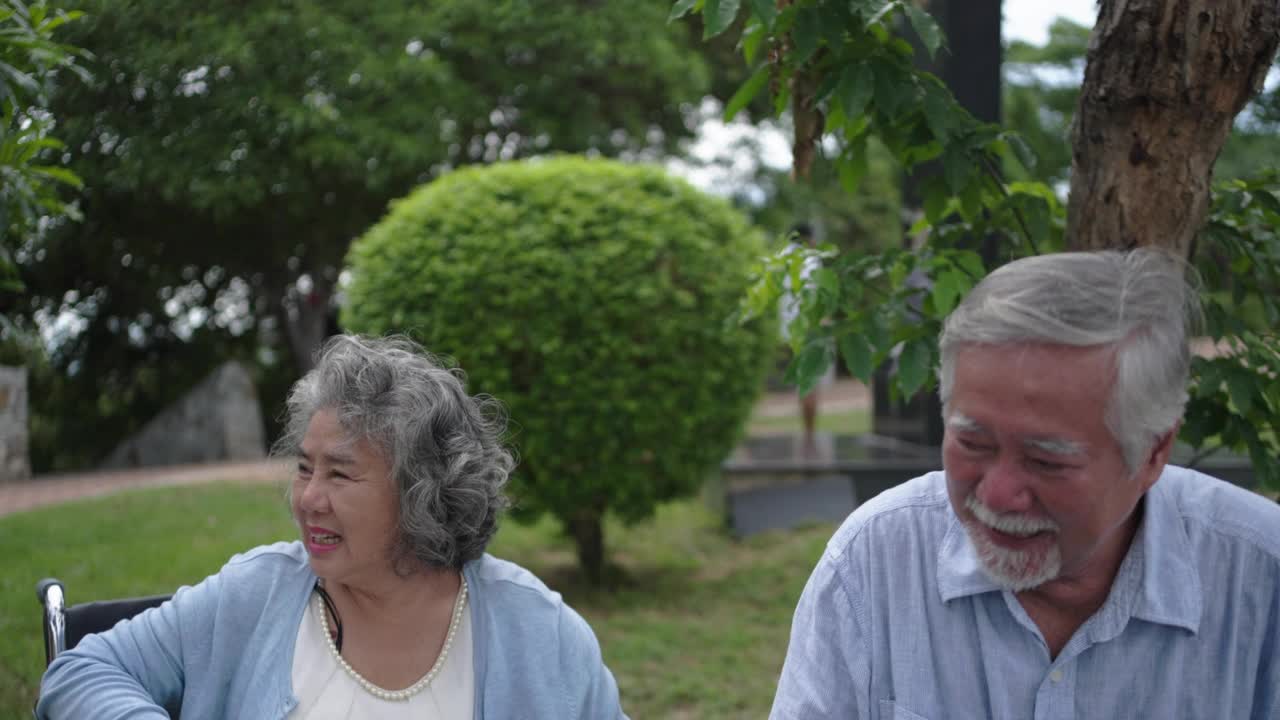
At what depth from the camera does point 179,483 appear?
8.54 meters

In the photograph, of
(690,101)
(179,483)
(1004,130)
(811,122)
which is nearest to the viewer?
(1004,130)

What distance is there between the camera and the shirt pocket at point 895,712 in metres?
1.69

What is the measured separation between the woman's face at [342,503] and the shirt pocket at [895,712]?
935 millimetres

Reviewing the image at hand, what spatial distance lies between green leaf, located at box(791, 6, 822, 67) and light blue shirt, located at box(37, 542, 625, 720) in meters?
1.20

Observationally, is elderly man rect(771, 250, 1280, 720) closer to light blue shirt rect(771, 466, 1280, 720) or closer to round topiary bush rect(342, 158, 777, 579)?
light blue shirt rect(771, 466, 1280, 720)

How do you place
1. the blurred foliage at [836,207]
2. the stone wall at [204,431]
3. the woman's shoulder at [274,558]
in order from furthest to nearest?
the blurred foliage at [836,207], the stone wall at [204,431], the woman's shoulder at [274,558]

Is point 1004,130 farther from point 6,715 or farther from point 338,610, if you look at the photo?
point 6,715

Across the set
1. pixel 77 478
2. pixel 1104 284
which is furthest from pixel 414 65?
pixel 1104 284

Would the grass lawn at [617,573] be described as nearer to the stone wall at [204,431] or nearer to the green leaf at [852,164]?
the green leaf at [852,164]

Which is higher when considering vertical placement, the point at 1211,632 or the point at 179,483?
the point at 1211,632

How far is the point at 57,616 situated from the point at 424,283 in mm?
3237

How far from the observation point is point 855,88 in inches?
91.8

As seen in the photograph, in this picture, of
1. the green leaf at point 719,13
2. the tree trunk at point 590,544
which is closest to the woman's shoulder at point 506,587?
the green leaf at point 719,13

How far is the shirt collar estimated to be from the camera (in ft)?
5.39
